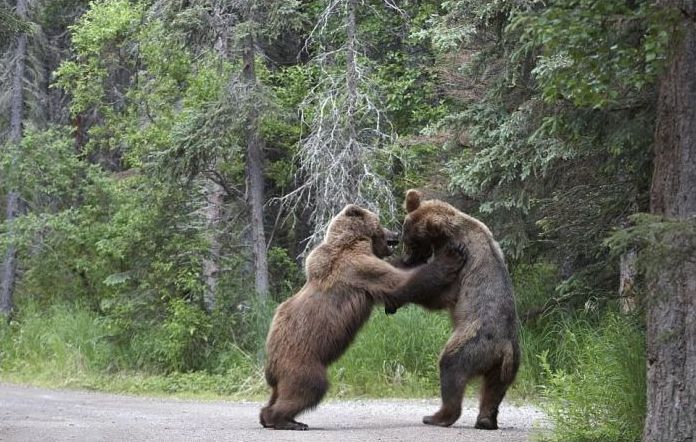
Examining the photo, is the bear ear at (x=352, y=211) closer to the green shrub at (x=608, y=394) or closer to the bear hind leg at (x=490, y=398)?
the bear hind leg at (x=490, y=398)

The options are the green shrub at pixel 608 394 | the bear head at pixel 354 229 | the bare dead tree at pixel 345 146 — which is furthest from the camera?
the bare dead tree at pixel 345 146

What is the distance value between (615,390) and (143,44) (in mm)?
14218

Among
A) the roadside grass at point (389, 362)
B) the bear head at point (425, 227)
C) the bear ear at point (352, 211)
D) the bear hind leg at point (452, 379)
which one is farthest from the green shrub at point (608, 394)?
the bear ear at point (352, 211)

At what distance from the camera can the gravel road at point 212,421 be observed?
8742 mm

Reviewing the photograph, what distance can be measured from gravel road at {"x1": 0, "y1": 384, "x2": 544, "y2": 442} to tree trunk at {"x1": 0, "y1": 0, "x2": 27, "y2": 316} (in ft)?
34.2

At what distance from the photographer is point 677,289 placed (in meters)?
6.70

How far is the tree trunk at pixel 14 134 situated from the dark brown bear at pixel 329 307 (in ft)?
57.3

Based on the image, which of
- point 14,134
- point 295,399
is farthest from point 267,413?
point 14,134

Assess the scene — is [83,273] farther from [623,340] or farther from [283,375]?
[623,340]

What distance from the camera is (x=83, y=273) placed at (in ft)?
76.3

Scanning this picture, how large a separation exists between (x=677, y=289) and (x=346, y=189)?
34.3 ft

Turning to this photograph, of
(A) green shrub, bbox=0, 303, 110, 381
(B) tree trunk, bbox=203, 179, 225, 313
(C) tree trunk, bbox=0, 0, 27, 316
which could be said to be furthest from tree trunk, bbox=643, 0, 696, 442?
(C) tree trunk, bbox=0, 0, 27, 316

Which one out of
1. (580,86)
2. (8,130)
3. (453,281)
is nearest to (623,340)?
(453,281)

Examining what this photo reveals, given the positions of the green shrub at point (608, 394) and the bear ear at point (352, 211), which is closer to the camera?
the green shrub at point (608, 394)
